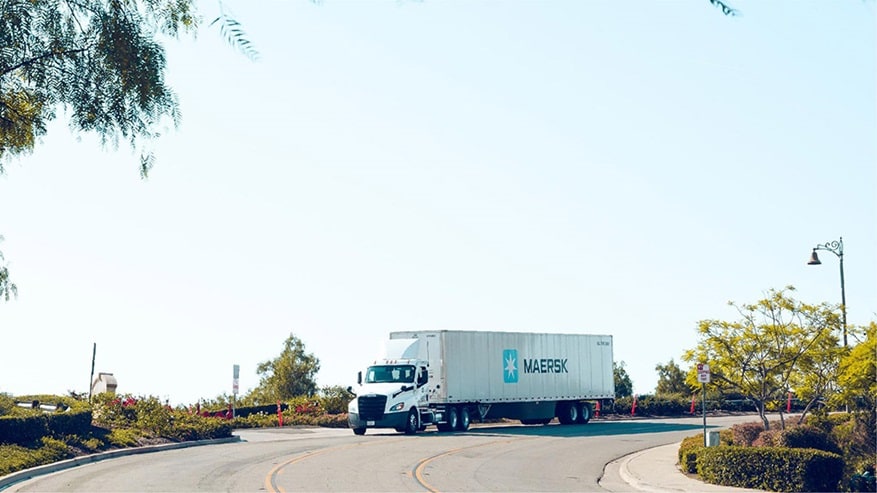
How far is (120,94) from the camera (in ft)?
43.1

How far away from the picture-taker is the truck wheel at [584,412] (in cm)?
4691

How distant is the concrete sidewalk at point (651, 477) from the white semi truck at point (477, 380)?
11276 mm

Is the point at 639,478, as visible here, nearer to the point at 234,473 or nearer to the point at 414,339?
the point at 234,473

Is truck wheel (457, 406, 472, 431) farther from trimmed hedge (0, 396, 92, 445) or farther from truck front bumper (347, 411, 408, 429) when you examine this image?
trimmed hedge (0, 396, 92, 445)

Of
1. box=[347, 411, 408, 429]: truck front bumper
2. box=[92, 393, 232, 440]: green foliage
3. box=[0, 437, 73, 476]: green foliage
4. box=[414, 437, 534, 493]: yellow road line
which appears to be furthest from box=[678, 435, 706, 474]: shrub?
box=[92, 393, 232, 440]: green foliage

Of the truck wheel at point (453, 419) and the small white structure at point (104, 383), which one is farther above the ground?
the small white structure at point (104, 383)

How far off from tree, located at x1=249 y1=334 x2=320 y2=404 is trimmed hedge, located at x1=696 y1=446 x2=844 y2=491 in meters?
40.9

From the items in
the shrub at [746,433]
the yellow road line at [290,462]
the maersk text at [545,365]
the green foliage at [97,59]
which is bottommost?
the yellow road line at [290,462]

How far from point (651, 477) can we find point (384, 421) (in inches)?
604

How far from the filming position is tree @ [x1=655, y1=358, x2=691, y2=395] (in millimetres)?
67250

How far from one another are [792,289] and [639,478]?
835 centimetres

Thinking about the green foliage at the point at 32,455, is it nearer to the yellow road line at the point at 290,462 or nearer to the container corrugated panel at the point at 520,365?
the yellow road line at the point at 290,462

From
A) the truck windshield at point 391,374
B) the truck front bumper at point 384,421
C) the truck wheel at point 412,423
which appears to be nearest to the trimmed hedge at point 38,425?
the truck front bumper at point 384,421

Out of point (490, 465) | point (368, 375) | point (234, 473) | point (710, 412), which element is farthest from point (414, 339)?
point (710, 412)
